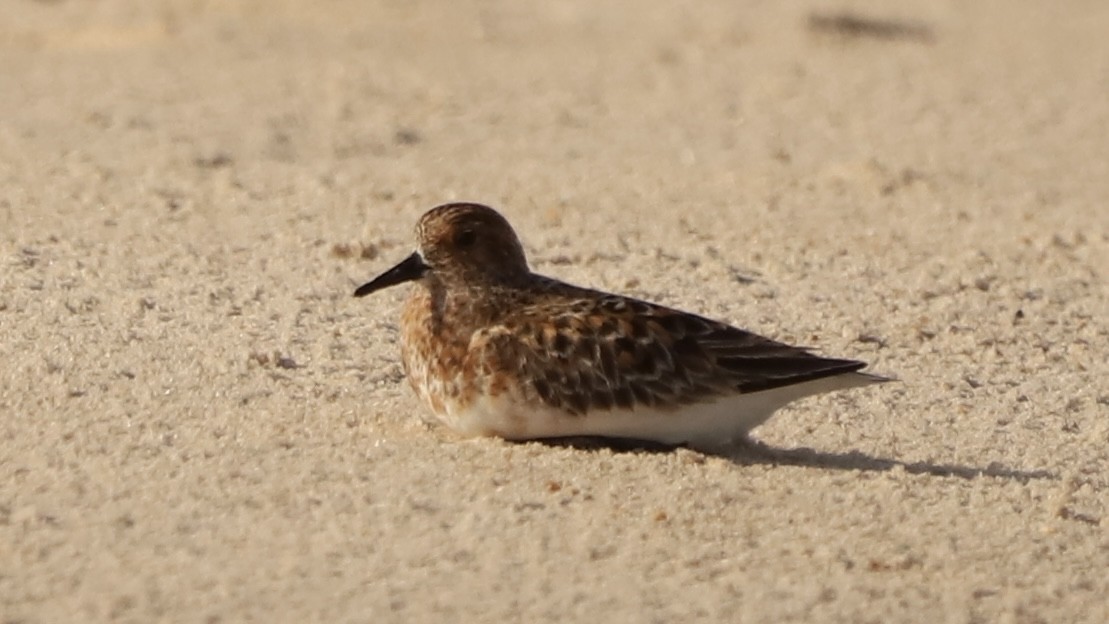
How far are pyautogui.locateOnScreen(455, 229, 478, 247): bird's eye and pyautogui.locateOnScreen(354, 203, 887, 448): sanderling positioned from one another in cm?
15

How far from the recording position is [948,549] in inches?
209

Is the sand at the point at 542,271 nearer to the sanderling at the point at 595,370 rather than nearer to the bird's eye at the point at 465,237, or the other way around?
the sanderling at the point at 595,370

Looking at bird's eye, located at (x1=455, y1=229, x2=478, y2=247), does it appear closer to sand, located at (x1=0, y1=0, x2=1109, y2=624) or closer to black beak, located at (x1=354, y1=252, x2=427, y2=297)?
black beak, located at (x1=354, y1=252, x2=427, y2=297)

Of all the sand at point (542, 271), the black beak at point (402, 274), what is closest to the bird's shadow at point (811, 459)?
the sand at point (542, 271)

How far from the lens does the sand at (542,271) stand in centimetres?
501

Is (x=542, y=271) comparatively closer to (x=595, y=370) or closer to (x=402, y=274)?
(x=402, y=274)

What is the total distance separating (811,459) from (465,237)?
3.59ft

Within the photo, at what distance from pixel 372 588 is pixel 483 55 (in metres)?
9.53

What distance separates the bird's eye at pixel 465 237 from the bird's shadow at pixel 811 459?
60 centimetres

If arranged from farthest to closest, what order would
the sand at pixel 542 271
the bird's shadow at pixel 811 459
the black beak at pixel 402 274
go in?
the black beak at pixel 402 274, the bird's shadow at pixel 811 459, the sand at pixel 542 271

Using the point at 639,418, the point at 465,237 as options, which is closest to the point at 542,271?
the point at 465,237

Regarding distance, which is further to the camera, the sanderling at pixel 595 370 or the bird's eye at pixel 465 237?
the bird's eye at pixel 465 237

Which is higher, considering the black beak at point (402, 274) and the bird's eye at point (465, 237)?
the bird's eye at point (465, 237)

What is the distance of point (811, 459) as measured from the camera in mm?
5953
